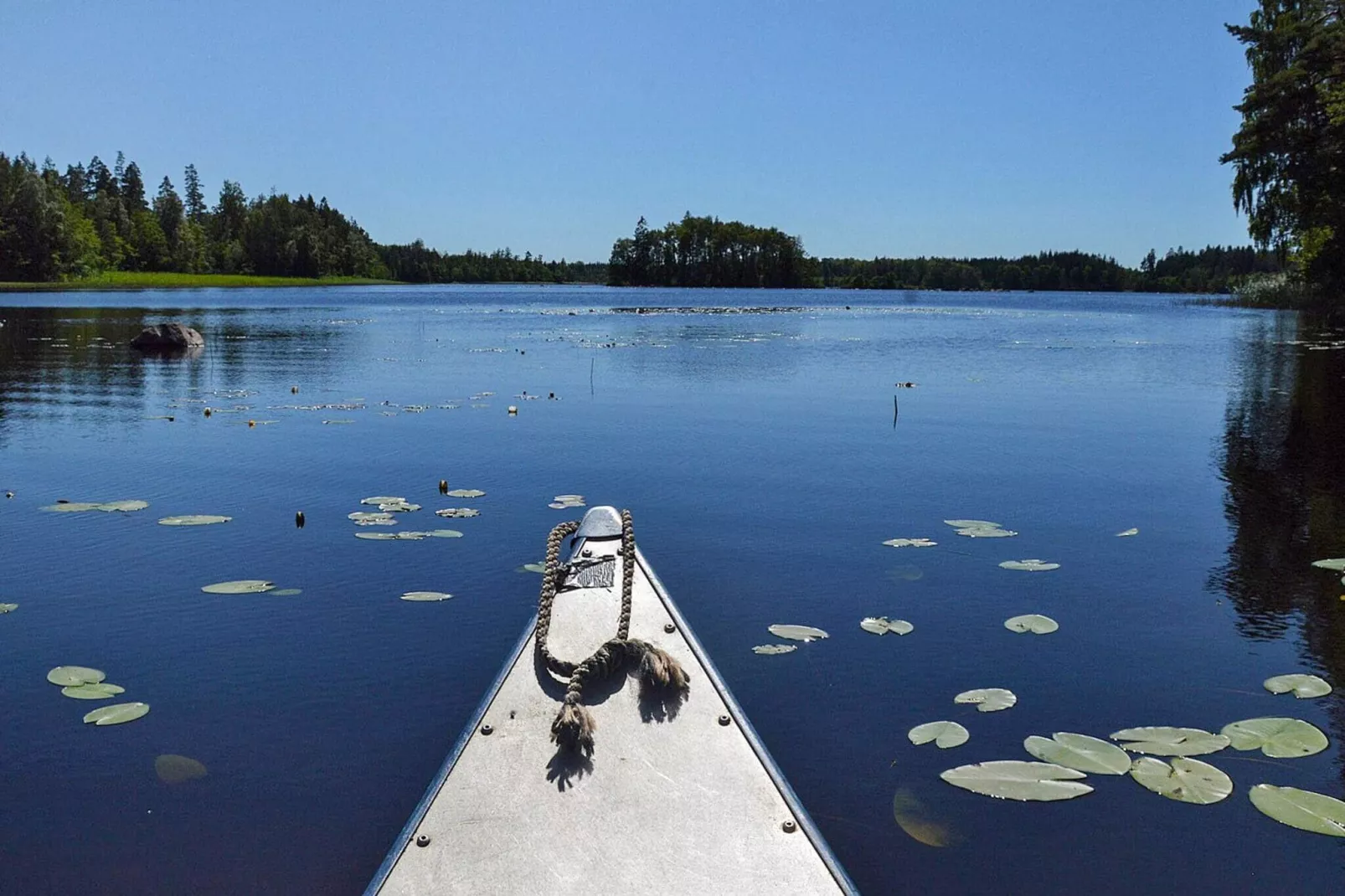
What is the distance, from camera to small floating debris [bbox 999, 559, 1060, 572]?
8.91 metres

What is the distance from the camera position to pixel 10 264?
110m

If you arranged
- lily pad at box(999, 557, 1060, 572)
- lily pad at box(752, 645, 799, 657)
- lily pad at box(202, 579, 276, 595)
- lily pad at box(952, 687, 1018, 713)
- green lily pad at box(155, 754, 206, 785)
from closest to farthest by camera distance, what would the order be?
1. green lily pad at box(155, 754, 206, 785)
2. lily pad at box(952, 687, 1018, 713)
3. lily pad at box(752, 645, 799, 657)
4. lily pad at box(202, 579, 276, 595)
5. lily pad at box(999, 557, 1060, 572)

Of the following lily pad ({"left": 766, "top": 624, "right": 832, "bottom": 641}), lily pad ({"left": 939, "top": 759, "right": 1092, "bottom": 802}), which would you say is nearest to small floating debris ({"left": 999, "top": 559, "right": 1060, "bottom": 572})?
lily pad ({"left": 766, "top": 624, "right": 832, "bottom": 641})

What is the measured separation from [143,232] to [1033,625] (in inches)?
6315

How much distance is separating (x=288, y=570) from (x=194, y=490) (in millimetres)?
4049

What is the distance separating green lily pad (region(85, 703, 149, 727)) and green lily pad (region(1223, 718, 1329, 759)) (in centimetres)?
618

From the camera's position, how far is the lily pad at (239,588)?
8.21m

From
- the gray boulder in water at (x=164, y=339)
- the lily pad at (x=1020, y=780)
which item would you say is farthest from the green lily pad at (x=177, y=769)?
the gray boulder in water at (x=164, y=339)

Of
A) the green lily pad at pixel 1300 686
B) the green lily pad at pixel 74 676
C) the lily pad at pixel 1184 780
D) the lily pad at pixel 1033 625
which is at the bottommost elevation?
the green lily pad at pixel 74 676

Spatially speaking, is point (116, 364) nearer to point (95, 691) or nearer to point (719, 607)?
point (95, 691)

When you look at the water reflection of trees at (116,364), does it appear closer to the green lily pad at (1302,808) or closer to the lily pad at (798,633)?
the lily pad at (798,633)

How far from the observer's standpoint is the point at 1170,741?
5.64 metres

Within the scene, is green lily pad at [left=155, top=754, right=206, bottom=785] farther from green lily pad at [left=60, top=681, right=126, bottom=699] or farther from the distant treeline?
the distant treeline

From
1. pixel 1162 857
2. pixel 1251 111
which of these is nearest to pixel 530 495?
pixel 1162 857
